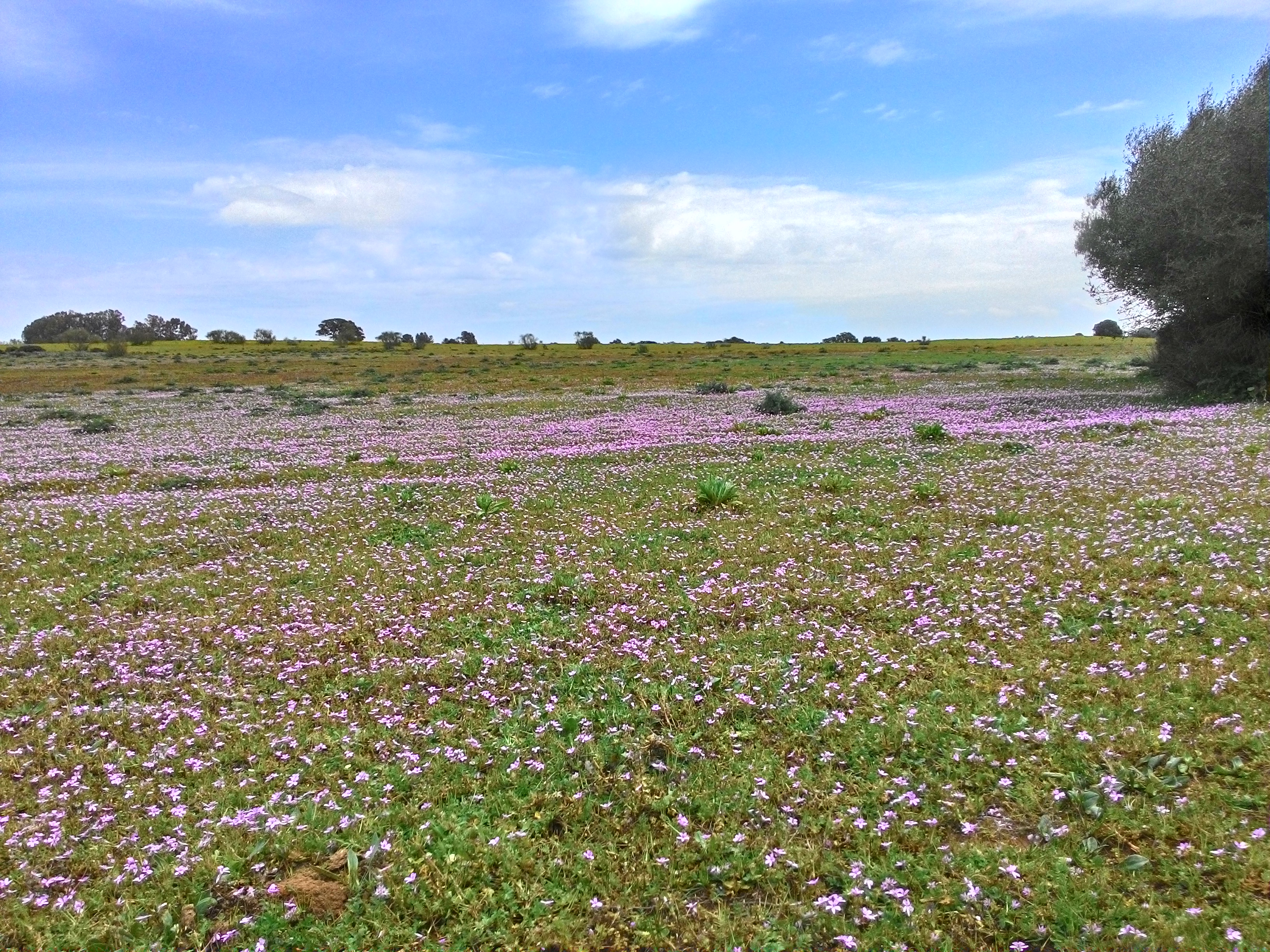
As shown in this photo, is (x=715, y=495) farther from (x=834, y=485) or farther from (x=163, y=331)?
(x=163, y=331)

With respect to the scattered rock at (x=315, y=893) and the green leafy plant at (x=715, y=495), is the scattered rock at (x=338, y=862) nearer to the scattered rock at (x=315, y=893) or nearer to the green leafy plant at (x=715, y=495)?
the scattered rock at (x=315, y=893)

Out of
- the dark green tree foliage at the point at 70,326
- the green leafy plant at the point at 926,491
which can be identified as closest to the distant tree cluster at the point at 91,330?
the dark green tree foliage at the point at 70,326

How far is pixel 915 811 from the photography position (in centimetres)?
493

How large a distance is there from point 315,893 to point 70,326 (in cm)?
15148

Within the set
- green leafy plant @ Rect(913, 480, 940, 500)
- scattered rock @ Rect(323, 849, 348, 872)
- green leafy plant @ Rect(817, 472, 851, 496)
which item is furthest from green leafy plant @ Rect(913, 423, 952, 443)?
scattered rock @ Rect(323, 849, 348, 872)

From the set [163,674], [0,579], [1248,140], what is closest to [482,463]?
[0,579]

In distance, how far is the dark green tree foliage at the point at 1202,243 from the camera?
895 inches

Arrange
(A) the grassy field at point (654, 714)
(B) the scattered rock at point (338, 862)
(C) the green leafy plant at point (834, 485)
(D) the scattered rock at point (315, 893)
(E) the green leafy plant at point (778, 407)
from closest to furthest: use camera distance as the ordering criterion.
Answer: (A) the grassy field at point (654, 714)
(D) the scattered rock at point (315, 893)
(B) the scattered rock at point (338, 862)
(C) the green leafy plant at point (834, 485)
(E) the green leafy plant at point (778, 407)

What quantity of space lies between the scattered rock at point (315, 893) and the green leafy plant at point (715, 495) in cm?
976

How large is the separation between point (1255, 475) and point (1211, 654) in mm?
8361

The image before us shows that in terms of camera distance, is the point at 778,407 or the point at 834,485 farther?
the point at 778,407

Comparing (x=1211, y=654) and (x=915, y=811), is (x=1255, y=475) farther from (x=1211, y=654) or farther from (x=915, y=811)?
(x=915, y=811)

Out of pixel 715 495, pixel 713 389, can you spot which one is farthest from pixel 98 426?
pixel 713 389

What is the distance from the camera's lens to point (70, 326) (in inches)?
4798
